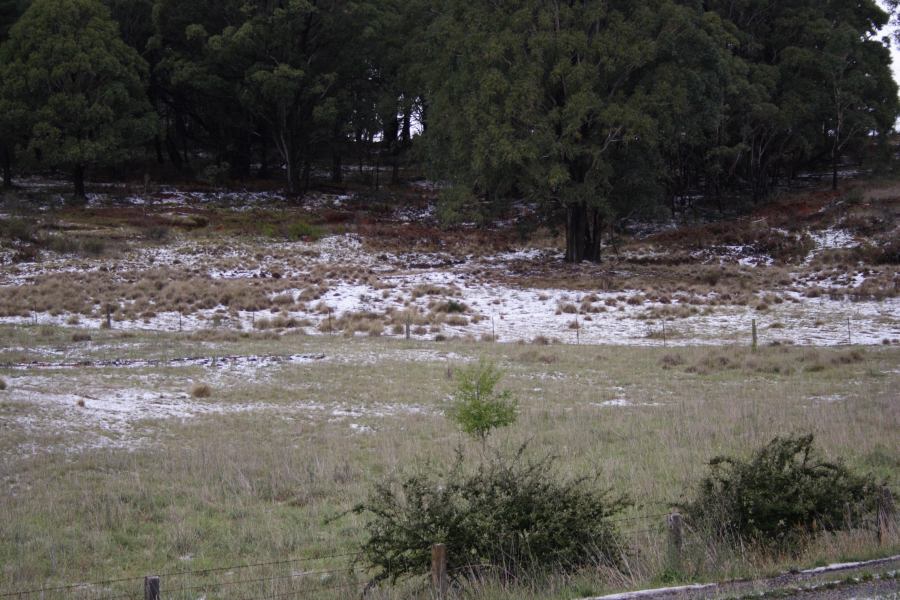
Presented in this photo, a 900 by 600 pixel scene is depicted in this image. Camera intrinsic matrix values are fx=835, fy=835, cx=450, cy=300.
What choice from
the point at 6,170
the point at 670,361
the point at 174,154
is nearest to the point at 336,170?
the point at 174,154

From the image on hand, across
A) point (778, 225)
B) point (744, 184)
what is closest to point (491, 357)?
point (778, 225)

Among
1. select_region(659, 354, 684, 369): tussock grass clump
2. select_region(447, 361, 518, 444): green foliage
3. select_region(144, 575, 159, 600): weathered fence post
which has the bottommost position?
select_region(659, 354, 684, 369): tussock grass clump

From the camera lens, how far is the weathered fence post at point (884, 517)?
26.6 feet

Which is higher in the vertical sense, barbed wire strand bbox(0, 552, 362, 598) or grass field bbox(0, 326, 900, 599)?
barbed wire strand bbox(0, 552, 362, 598)

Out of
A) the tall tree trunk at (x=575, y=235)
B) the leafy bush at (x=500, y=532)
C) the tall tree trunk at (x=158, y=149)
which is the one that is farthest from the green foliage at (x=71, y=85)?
the leafy bush at (x=500, y=532)

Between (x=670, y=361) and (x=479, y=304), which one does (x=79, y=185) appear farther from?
(x=670, y=361)

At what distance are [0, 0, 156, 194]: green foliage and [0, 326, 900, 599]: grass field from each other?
26.7 m

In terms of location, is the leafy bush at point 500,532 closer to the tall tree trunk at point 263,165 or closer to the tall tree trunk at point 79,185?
the tall tree trunk at point 79,185

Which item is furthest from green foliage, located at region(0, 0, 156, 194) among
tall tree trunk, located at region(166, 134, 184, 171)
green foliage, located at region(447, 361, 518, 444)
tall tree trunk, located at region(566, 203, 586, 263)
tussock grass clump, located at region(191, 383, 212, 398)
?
green foliage, located at region(447, 361, 518, 444)

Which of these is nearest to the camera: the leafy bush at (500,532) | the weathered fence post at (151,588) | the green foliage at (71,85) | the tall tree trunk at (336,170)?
the weathered fence post at (151,588)

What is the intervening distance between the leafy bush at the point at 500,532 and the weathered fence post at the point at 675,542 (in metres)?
0.58

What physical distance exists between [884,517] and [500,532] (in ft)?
12.7

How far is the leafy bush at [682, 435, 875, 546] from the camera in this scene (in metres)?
8.45

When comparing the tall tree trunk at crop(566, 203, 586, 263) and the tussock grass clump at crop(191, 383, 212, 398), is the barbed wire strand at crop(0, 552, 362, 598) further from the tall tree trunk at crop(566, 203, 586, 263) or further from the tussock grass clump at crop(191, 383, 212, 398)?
the tall tree trunk at crop(566, 203, 586, 263)
